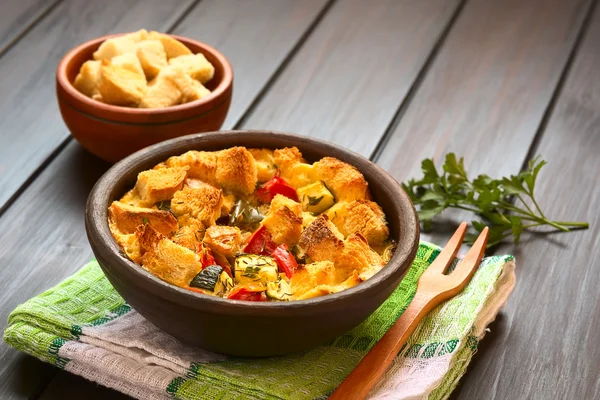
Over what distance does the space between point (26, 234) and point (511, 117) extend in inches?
44.4

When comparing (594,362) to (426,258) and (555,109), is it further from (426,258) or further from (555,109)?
(555,109)

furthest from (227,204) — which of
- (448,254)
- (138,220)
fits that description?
(448,254)

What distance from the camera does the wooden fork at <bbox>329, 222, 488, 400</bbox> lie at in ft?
3.87

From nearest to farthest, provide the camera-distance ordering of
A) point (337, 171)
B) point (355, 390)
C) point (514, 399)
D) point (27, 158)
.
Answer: point (355, 390), point (514, 399), point (337, 171), point (27, 158)

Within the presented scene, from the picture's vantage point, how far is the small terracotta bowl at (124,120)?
164 cm

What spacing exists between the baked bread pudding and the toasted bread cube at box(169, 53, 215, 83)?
1.30 feet

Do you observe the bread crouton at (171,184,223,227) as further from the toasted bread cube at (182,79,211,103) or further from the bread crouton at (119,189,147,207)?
the toasted bread cube at (182,79,211,103)

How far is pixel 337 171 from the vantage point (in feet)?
4.55

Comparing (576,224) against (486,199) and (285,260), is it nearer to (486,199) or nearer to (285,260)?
(486,199)

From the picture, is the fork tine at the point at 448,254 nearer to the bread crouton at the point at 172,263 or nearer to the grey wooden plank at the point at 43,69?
the bread crouton at the point at 172,263

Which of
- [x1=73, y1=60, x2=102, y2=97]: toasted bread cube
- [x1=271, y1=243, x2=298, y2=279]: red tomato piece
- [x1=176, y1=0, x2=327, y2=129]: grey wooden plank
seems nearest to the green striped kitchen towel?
[x1=271, y1=243, x2=298, y2=279]: red tomato piece

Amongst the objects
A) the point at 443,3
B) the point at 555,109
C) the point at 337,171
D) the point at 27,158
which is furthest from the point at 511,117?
the point at 27,158

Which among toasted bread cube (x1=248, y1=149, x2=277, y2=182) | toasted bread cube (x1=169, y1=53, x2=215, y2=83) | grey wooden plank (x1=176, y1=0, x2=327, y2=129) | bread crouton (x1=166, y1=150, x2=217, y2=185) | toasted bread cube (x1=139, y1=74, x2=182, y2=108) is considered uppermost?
grey wooden plank (x1=176, y1=0, x2=327, y2=129)

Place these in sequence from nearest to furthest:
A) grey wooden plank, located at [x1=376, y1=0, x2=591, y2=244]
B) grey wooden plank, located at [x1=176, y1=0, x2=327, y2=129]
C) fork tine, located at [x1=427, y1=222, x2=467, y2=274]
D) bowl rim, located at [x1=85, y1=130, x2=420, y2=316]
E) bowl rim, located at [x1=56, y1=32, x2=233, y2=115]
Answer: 1. bowl rim, located at [x1=85, y1=130, x2=420, y2=316]
2. fork tine, located at [x1=427, y1=222, x2=467, y2=274]
3. bowl rim, located at [x1=56, y1=32, x2=233, y2=115]
4. grey wooden plank, located at [x1=376, y1=0, x2=591, y2=244]
5. grey wooden plank, located at [x1=176, y1=0, x2=327, y2=129]
